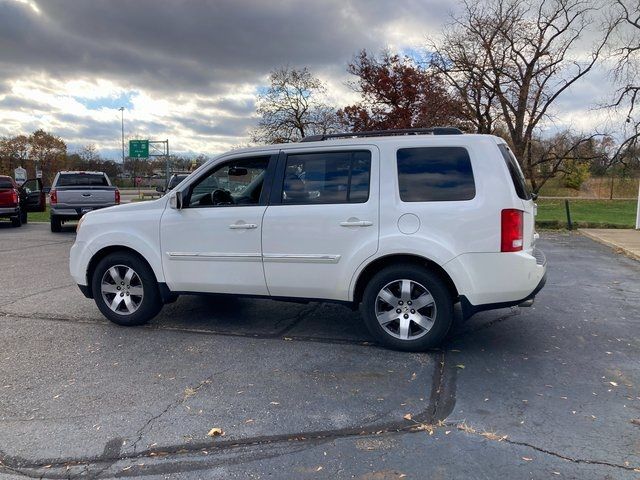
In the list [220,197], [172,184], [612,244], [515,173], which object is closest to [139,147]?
[172,184]

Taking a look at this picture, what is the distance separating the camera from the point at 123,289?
5461 millimetres

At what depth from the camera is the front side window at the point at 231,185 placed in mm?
5027

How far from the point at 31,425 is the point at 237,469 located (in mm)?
1554

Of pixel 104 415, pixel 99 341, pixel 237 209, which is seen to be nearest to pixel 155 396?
pixel 104 415

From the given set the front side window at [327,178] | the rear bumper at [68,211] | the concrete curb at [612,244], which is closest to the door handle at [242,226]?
the front side window at [327,178]

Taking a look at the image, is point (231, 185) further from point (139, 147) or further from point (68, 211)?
point (139, 147)

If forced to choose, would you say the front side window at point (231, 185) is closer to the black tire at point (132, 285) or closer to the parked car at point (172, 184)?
the parked car at point (172, 184)

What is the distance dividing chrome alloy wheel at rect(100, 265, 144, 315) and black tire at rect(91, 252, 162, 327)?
10mm

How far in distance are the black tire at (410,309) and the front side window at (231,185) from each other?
4.96ft

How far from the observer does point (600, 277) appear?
8469 millimetres

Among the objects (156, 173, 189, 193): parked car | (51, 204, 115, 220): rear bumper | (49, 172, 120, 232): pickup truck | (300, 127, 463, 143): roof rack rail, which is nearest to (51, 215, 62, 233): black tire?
(49, 172, 120, 232): pickup truck

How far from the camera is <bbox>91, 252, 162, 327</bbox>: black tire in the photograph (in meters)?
5.36

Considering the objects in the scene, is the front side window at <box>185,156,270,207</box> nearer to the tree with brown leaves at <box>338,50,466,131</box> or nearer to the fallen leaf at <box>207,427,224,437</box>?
the fallen leaf at <box>207,427,224,437</box>

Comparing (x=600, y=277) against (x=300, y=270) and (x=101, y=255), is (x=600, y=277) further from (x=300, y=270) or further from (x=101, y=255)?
(x=101, y=255)
